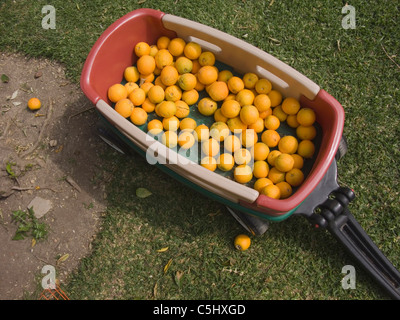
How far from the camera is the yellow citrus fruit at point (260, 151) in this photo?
101 inches

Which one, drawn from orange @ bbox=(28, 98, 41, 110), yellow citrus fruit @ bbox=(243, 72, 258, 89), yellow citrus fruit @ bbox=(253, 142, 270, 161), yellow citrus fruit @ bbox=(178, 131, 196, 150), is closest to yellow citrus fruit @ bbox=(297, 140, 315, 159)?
yellow citrus fruit @ bbox=(253, 142, 270, 161)

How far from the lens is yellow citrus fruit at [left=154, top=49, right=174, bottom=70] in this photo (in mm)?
2787

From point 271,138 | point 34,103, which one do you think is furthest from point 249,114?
point 34,103

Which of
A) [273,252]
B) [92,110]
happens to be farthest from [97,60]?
[273,252]

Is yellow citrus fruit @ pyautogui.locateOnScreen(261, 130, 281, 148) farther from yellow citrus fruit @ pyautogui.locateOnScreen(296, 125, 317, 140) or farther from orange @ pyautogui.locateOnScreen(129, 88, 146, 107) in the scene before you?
orange @ pyautogui.locateOnScreen(129, 88, 146, 107)

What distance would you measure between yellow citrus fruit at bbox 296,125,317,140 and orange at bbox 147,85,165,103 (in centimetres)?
107

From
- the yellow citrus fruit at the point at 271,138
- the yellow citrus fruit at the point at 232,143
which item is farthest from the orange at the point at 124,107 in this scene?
the yellow citrus fruit at the point at 271,138

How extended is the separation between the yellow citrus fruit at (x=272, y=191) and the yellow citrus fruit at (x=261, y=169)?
167mm

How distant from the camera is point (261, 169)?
2.55 metres

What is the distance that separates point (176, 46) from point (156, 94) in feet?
1.40

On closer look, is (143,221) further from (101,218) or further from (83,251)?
(83,251)

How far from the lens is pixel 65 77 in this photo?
332cm

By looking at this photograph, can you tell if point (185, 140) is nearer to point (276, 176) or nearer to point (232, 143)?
point (232, 143)

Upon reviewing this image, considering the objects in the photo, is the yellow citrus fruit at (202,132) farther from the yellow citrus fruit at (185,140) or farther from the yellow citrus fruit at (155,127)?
the yellow citrus fruit at (155,127)
